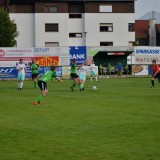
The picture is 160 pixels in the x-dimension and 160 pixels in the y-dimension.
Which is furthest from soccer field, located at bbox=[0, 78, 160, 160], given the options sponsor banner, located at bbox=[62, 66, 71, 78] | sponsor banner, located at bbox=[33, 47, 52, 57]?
sponsor banner, located at bbox=[33, 47, 52, 57]

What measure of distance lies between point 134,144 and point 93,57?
5562 cm

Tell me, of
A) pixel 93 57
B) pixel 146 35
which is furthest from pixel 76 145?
pixel 146 35

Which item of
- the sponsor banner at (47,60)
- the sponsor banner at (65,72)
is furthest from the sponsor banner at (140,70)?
the sponsor banner at (47,60)

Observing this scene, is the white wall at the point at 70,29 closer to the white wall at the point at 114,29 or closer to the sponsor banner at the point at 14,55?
the white wall at the point at 114,29

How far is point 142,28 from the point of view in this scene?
11988 cm

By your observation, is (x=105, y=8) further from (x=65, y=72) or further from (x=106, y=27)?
(x=65, y=72)

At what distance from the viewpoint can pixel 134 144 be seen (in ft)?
39.9

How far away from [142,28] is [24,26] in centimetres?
4458

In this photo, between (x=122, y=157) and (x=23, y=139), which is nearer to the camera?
(x=122, y=157)

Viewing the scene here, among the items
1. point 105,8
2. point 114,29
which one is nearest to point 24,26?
point 105,8

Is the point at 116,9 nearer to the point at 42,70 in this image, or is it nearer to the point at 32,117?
the point at 42,70

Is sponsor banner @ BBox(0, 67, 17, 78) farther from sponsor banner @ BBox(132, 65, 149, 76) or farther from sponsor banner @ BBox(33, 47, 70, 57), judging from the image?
sponsor banner @ BBox(132, 65, 149, 76)

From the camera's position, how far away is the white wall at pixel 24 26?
80812 millimetres

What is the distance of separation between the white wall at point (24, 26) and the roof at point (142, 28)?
3957cm
